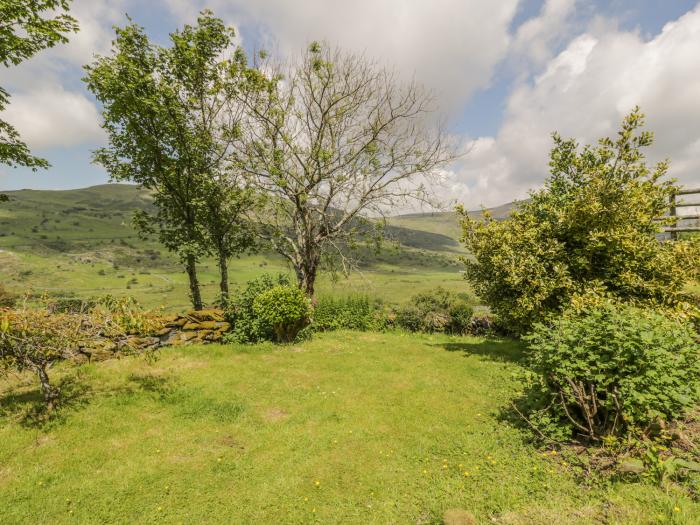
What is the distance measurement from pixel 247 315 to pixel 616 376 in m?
13.8

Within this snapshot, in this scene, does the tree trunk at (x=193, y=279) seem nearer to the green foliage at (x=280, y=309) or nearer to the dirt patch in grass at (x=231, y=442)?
the green foliage at (x=280, y=309)

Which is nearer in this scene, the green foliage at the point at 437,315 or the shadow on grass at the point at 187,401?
the shadow on grass at the point at 187,401

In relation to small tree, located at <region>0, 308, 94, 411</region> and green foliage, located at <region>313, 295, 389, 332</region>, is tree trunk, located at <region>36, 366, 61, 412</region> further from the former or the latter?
green foliage, located at <region>313, 295, 389, 332</region>

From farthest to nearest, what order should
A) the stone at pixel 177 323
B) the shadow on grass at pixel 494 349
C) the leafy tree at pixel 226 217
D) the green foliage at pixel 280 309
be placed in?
the leafy tree at pixel 226 217 < the green foliage at pixel 280 309 < the shadow on grass at pixel 494 349 < the stone at pixel 177 323

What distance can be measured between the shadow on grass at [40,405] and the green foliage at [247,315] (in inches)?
235

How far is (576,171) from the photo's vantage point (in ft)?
49.1

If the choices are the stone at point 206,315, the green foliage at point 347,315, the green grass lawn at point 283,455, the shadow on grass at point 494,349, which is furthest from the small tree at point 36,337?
the shadow on grass at point 494,349

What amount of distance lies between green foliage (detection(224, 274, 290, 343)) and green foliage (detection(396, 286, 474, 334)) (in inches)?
363

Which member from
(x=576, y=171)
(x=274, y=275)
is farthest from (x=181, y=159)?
(x=576, y=171)

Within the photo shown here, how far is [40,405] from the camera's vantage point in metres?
8.60

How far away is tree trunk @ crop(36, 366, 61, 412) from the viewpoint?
813 cm

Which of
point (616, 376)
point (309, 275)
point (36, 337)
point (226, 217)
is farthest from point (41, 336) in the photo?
point (309, 275)

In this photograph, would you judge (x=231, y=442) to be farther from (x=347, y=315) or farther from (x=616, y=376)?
(x=347, y=315)

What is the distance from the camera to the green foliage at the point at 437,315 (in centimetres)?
2058
